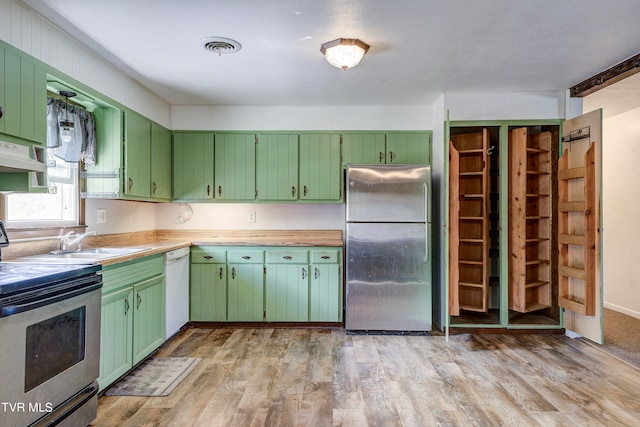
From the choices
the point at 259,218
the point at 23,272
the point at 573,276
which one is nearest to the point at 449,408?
the point at 573,276

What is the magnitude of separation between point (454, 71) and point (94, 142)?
2927 millimetres

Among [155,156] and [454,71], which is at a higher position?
[454,71]

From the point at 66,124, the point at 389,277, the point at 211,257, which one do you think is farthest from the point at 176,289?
the point at 389,277

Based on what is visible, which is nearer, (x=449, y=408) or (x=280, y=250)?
(x=449, y=408)

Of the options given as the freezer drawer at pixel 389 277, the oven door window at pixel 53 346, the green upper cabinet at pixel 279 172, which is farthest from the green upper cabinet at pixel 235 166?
the oven door window at pixel 53 346

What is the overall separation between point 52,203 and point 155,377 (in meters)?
1.48

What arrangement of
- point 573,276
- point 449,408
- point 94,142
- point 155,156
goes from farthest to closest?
point 155,156 < point 573,276 < point 94,142 < point 449,408

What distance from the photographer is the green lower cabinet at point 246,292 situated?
3.78 m

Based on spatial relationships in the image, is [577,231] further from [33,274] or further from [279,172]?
[33,274]

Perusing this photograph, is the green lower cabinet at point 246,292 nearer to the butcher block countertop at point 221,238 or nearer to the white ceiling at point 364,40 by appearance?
the butcher block countertop at point 221,238

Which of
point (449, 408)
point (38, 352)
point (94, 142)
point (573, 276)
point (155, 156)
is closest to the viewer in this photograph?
point (38, 352)

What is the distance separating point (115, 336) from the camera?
246 cm

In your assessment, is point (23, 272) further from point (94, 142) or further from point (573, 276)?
point (573, 276)

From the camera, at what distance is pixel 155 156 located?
364 cm
